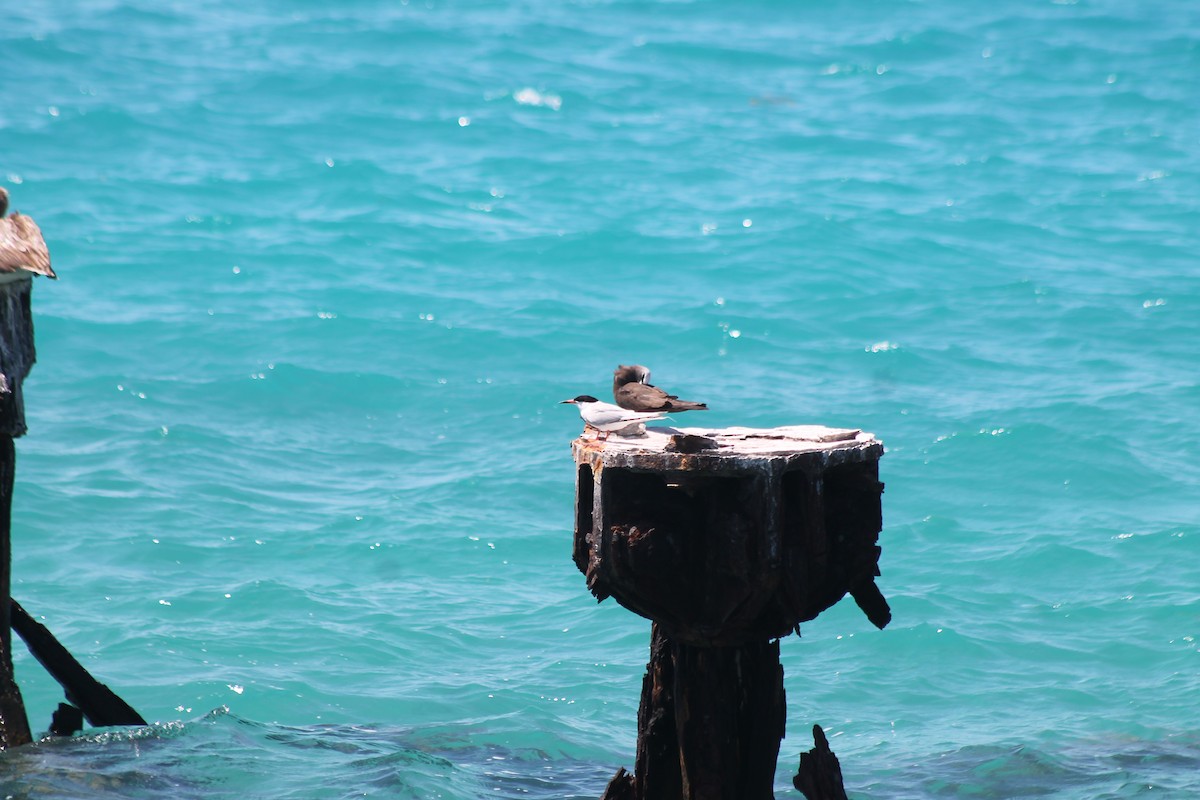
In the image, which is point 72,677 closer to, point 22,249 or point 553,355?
point 22,249

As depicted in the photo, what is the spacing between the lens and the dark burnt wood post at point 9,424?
6.39 metres

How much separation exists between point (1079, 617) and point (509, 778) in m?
5.74

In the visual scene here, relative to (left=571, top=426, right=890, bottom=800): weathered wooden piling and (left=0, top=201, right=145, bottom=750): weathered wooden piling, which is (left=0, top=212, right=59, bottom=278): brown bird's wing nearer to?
(left=0, top=201, right=145, bottom=750): weathered wooden piling

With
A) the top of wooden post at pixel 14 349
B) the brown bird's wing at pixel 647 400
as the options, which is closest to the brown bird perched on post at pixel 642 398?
the brown bird's wing at pixel 647 400

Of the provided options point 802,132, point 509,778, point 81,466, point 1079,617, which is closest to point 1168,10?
point 802,132

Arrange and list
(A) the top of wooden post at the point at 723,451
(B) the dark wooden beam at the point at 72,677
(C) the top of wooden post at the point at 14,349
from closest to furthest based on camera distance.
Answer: (A) the top of wooden post at the point at 723,451 → (C) the top of wooden post at the point at 14,349 → (B) the dark wooden beam at the point at 72,677

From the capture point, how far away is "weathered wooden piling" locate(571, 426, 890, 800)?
16.1ft

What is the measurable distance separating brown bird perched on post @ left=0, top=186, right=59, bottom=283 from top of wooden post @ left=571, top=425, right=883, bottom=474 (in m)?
2.97

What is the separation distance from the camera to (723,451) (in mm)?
4945

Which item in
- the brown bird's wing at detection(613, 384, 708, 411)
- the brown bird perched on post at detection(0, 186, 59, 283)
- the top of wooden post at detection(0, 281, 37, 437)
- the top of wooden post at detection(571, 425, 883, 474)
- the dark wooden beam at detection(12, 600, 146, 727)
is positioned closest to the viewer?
the top of wooden post at detection(571, 425, 883, 474)

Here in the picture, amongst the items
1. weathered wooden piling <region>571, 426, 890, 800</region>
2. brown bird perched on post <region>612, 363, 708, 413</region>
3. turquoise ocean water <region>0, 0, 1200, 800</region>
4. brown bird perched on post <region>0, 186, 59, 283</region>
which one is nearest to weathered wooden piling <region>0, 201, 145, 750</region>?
brown bird perched on post <region>0, 186, 59, 283</region>

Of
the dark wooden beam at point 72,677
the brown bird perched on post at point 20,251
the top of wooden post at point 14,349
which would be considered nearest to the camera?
the top of wooden post at point 14,349

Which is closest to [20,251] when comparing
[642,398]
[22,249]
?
[22,249]

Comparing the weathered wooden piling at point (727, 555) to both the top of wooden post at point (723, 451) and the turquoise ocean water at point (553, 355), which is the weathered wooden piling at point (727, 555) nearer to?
the top of wooden post at point (723, 451)
